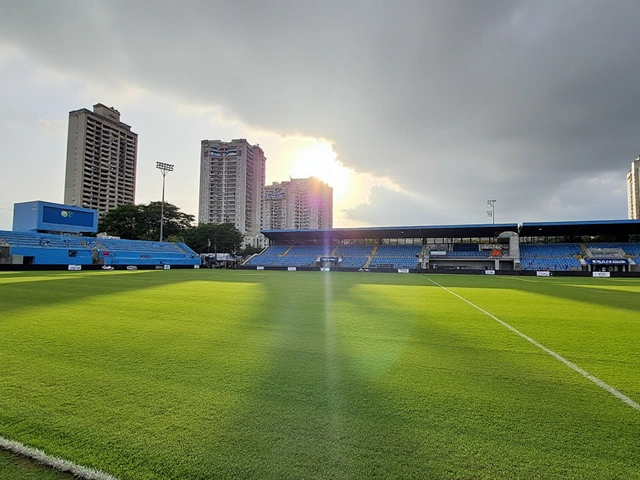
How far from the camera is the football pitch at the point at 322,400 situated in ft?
7.54

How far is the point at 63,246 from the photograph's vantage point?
38281mm

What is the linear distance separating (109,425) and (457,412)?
307cm

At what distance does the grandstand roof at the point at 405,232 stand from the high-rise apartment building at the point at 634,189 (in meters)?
58.9

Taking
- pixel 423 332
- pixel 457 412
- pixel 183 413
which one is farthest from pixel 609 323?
pixel 183 413

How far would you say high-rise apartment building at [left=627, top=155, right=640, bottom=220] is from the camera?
78694 mm

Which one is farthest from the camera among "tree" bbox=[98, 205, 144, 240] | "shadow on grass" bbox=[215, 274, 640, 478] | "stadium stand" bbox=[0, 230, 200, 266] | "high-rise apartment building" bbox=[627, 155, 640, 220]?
"high-rise apartment building" bbox=[627, 155, 640, 220]

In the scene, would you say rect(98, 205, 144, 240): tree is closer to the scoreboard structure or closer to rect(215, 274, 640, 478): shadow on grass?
the scoreboard structure

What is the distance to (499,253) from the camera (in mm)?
44938

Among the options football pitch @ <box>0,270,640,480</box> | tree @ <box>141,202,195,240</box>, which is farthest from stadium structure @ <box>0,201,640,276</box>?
football pitch @ <box>0,270,640,480</box>

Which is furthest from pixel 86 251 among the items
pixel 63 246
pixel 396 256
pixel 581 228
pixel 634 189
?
pixel 634 189

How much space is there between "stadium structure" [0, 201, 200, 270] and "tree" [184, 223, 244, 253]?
1998 cm

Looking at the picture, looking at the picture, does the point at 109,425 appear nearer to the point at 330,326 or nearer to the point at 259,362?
the point at 259,362

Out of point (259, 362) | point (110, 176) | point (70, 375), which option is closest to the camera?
point (70, 375)

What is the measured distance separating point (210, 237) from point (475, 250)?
51789mm
